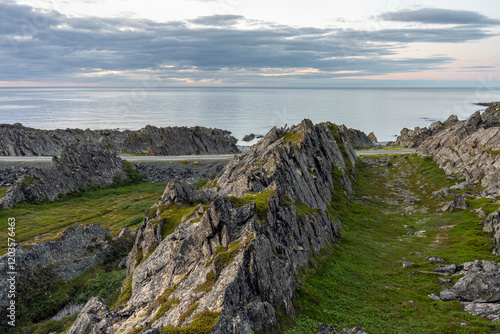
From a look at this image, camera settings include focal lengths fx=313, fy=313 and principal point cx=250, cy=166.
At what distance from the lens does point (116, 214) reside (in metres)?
75.6

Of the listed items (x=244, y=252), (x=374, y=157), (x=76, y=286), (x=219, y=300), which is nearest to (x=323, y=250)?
(x=244, y=252)

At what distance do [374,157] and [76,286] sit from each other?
103488mm

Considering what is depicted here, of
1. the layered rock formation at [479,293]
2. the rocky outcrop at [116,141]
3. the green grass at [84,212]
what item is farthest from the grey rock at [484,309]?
the rocky outcrop at [116,141]

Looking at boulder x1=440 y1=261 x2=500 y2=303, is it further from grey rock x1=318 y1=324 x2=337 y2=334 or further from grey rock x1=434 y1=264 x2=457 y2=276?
grey rock x1=318 y1=324 x2=337 y2=334

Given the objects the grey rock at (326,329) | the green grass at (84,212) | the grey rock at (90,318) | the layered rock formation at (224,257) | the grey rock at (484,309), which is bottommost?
the green grass at (84,212)

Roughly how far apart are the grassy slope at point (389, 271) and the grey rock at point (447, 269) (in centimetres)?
127

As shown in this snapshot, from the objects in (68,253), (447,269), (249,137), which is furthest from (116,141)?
(447,269)

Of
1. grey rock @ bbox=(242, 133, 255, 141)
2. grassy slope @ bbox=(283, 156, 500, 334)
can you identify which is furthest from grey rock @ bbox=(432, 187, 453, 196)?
grey rock @ bbox=(242, 133, 255, 141)

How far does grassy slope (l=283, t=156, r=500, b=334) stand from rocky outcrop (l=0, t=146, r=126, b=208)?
76.3m

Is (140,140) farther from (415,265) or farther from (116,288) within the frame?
(415,265)

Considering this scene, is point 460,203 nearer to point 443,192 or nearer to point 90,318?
point 443,192

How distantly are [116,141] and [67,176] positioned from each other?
193 feet

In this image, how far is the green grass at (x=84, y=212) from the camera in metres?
63.2

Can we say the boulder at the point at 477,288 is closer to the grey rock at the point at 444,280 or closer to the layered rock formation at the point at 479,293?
the layered rock formation at the point at 479,293
